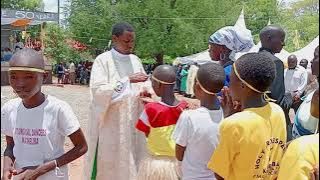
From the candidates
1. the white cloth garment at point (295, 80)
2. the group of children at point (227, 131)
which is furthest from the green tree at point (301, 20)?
the group of children at point (227, 131)

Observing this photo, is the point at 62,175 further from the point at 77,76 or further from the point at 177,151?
the point at 77,76

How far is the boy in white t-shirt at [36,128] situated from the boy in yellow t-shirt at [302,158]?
1320mm

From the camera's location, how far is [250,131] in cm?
269

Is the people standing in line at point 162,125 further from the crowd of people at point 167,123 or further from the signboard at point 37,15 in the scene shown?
the signboard at point 37,15

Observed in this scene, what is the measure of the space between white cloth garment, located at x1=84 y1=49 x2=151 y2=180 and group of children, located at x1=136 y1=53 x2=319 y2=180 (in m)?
0.50

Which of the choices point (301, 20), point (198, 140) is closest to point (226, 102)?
point (198, 140)

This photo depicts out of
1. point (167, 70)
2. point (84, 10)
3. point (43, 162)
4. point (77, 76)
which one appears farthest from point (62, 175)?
point (77, 76)

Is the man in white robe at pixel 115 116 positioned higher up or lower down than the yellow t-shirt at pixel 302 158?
lower down

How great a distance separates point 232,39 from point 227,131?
191 cm

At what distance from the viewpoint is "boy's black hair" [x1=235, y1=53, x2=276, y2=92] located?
2.76 metres

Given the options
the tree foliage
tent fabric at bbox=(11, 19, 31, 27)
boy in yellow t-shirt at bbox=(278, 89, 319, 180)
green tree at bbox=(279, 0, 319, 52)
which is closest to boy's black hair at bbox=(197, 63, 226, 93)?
boy in yellow t-shirt at bbox=(278, 89, 319, 180)

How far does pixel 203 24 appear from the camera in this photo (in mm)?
31344

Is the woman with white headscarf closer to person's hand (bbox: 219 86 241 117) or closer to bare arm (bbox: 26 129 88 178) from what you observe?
person's hand (bbox: 219 86 241 117)

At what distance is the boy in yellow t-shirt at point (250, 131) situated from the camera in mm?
2684
